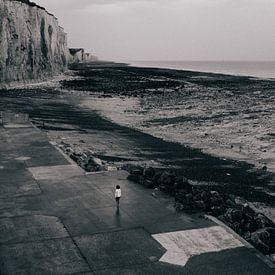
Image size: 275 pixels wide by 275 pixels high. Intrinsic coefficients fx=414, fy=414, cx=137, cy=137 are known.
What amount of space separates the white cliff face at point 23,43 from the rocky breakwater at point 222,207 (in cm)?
6259

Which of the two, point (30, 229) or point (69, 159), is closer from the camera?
point (30, 229)

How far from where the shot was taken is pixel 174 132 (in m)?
40.4

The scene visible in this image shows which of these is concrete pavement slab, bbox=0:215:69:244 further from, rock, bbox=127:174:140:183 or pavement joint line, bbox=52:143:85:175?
pavement joint line, bbox=52:143:85:175

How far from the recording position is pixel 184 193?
19.2 m

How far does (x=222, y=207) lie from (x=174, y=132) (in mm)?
23089

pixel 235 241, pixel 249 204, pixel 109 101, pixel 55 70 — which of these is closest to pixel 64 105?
pixel 109 101

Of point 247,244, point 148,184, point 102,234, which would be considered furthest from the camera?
point 148,184

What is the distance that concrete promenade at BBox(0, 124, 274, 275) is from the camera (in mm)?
12812

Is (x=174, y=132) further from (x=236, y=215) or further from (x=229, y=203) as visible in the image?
(x=236, y=215)

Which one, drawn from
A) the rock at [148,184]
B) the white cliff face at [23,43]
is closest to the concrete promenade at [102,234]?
the rock at [148,184]

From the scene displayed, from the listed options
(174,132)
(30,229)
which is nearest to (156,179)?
(30,229)

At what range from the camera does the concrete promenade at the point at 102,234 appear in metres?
12.8

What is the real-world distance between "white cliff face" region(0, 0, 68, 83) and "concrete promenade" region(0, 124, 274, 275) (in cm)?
6165

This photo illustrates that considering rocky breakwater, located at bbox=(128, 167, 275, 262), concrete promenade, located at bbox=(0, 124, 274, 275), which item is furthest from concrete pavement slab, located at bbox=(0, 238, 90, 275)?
rocky breakwater, located at bbox=(128, 167, 275, 262)
